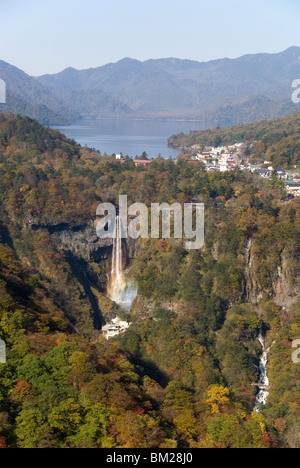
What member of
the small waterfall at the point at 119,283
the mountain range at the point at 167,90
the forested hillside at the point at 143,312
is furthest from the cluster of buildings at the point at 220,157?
the mountain range at the point at 167,90

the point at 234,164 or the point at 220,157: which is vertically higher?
the point at 220,157

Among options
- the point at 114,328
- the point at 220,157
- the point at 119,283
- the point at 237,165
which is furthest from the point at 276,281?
the point at 220,157

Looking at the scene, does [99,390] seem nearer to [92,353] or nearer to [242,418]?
[92,353]

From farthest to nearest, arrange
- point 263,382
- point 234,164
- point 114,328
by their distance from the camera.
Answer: point 234,164 → point 114,328 → point 263,382

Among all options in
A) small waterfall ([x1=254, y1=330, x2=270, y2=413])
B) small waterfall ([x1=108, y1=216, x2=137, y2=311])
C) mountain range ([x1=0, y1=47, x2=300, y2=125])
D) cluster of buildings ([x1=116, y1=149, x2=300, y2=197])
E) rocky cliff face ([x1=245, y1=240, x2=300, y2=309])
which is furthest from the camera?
mountain range ([x1=0, y1=47, x2=300, y2=125])

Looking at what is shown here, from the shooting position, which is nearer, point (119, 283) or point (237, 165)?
point (119, 283)

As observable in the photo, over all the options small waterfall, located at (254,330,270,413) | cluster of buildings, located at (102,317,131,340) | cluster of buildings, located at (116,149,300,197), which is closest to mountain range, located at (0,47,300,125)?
cluster of buildings, located at (116,149,300,197)

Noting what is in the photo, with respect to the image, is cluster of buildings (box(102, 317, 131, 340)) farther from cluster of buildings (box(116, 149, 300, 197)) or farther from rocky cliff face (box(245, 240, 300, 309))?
cluster of buildings (box(116, 149, 300, 197))

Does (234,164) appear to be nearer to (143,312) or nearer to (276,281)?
(276,281)
